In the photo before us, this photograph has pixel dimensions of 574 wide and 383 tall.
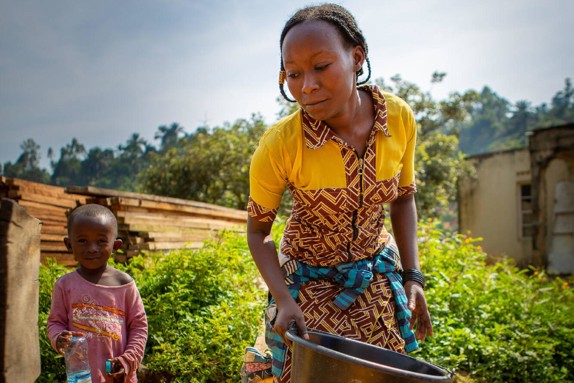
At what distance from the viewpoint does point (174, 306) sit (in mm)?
4371

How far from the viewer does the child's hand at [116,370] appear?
2573mm

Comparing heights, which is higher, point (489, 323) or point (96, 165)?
point (96, 165)

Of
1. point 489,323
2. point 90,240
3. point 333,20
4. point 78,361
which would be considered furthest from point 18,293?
point 489,323

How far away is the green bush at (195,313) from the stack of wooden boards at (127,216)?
88cm

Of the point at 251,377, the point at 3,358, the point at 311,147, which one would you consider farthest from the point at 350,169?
the point at 3,358

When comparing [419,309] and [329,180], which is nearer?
[329,180]

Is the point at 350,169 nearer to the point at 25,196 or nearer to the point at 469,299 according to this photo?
the point at 469,299

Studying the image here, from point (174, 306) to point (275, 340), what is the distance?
7.63 feet

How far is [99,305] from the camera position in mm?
2717

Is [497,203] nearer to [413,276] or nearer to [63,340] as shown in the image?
[413,276]

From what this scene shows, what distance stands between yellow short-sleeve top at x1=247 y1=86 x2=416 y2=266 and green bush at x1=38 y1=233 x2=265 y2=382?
5.81 ft

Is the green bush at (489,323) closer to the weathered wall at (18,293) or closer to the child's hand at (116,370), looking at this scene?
the child's hand at (116,370)

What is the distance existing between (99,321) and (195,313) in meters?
1.81

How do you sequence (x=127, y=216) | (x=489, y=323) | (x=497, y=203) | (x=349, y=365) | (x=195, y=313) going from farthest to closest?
(x=497, y=203) → (x=127, y=216) → (x=489, y=323) → (x=195, y=313) → (x=349, y=365)
